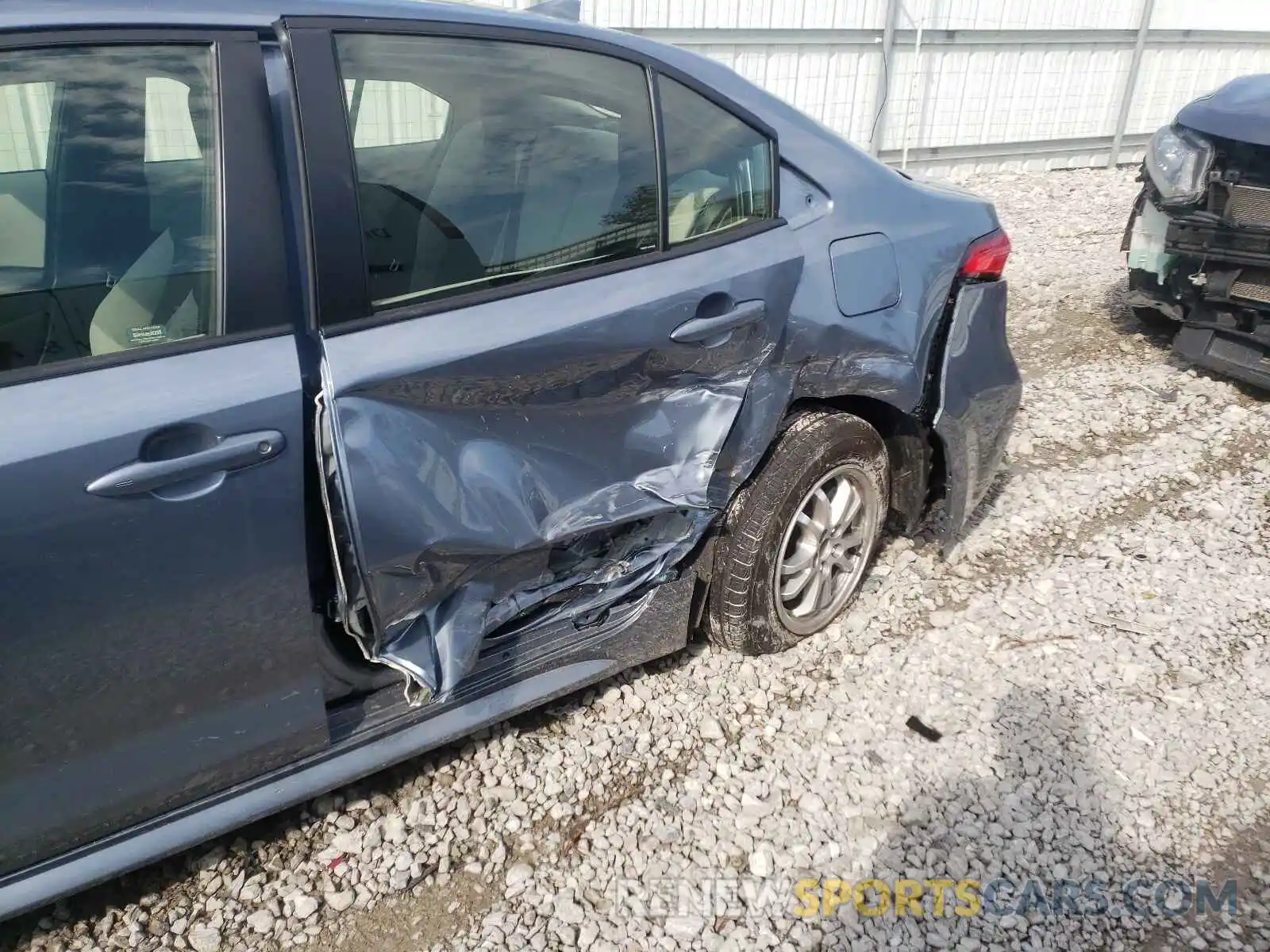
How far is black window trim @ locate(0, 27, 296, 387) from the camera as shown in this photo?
1.75 m

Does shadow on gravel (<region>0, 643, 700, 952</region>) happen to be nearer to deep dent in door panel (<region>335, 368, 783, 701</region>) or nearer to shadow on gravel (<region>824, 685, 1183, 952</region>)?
deep dent in door panel (<region>335, 368, 783, 701</region>)

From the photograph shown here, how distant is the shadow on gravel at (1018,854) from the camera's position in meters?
2.12

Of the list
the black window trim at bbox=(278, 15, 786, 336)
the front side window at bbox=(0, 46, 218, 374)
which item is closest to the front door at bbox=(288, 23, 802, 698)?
the black window trim at bbox=(278, 15, 786, 336)

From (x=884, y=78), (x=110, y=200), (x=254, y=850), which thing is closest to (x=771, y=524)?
(x=254, y=850)

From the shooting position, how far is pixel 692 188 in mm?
2461

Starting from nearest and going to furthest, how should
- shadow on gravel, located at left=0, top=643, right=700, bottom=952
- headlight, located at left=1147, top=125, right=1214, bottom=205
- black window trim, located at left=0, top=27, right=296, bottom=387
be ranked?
black window trim, located at left=0, top=27, right=296, bottom=387
shadow on gravel, located at left=0, top=643, right=700, bottom=952
headlight, located at left=1147, top=125, right=1214, bottom=205

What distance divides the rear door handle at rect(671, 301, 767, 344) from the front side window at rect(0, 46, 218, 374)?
1060mm

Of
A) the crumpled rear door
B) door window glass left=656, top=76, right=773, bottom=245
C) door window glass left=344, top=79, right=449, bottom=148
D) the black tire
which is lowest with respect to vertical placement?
the black tire

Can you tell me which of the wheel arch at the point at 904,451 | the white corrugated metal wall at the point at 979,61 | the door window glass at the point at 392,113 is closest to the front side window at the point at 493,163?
the door window glass at the point at 392,113

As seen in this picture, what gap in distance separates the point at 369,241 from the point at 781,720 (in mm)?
1748

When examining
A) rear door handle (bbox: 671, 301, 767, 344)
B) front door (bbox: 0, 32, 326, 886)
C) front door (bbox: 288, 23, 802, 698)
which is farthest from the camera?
rear door handle (bbox: 671, 301, 767, 344)

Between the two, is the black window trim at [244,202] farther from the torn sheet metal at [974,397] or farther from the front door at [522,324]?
the torn sheet metal at [974,397]

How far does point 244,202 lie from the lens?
5.80ft

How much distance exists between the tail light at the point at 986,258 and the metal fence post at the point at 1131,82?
10.2 metres
